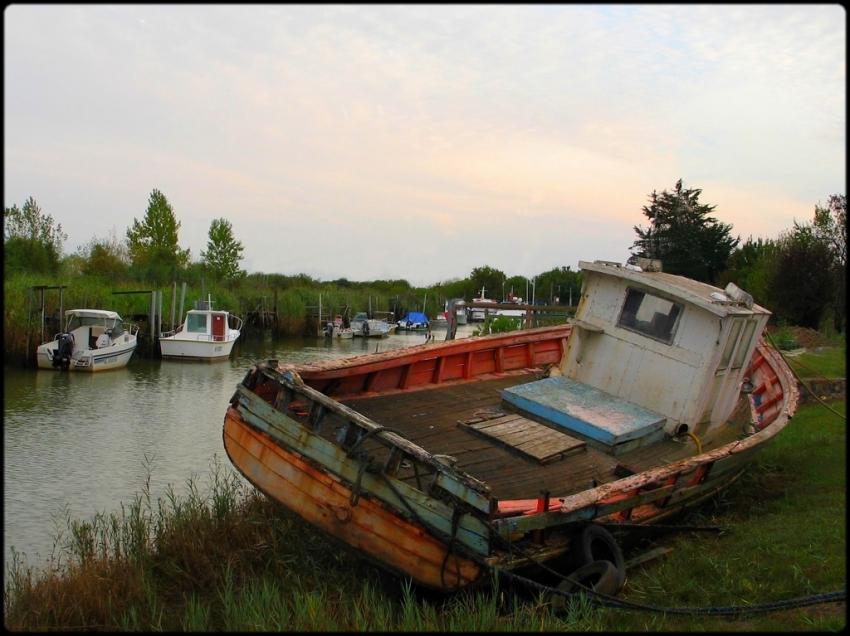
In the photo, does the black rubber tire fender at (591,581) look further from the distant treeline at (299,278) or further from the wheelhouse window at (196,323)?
the wheelhouse window at (196,323)

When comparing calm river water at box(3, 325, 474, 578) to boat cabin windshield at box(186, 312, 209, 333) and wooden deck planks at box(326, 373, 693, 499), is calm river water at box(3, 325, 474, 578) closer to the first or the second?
boat cabin windshield at box(186, 312, 209, 333)

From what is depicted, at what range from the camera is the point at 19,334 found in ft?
91.6

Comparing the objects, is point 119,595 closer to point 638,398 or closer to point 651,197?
point 638,398

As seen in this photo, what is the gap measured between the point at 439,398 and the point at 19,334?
2507 cm

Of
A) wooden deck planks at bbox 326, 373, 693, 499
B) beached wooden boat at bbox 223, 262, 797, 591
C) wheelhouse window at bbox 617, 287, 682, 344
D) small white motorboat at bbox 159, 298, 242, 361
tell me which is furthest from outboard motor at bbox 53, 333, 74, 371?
wheelhouse window at bbox 617, 287, 682, 344

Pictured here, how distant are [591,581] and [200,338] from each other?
95.4 ft

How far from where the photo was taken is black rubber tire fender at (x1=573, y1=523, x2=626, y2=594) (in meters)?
6.17

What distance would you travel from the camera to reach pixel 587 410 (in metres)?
8.37

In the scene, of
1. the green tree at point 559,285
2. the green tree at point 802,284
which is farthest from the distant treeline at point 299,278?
the green tree at point 559,285

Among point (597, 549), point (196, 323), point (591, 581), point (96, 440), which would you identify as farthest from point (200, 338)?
point (591, 581)

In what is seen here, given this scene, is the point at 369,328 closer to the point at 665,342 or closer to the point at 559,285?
the point at 559,285

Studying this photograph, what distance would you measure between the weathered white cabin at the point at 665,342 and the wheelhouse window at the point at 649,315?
0.04 ft

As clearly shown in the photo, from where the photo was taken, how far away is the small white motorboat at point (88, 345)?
87.5 feet

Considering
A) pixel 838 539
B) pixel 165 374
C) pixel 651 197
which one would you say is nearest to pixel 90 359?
pixel 165 374
